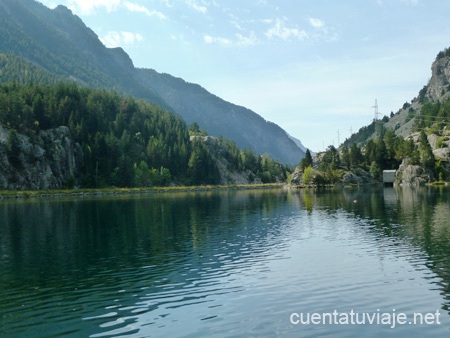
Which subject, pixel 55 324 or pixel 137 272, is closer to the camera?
pixel 55 324

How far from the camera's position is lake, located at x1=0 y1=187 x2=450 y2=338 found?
25.7m

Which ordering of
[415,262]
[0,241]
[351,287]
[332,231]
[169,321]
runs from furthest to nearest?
[332,231], [0,241], [415,262], [351,287], [169,321]

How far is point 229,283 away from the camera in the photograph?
1390 inches

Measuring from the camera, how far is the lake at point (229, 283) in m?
25.7

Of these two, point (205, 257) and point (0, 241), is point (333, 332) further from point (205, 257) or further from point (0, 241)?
point (0, 241)

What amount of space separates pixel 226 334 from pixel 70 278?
789 inches

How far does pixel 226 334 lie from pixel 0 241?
48441 millimetres

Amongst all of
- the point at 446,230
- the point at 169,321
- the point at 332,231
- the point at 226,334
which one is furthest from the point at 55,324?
the point at 446,230

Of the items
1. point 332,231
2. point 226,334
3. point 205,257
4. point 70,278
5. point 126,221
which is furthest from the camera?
point 126,221

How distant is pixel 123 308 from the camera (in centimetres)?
2925

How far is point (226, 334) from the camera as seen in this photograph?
24.2 meters

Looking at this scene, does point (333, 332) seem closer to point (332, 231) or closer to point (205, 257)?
point (205, 257)

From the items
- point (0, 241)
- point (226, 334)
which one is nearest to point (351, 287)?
point (226, 334)

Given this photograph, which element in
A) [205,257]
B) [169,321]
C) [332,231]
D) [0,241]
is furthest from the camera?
[332,231]
